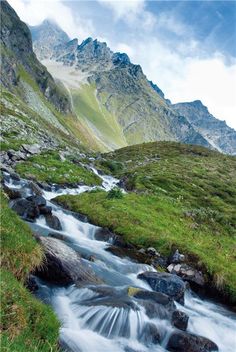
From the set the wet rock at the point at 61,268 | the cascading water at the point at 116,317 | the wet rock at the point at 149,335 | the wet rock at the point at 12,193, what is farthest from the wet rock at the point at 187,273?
the wet rock at the point at 12,193

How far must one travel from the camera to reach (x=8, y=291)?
11547 mm

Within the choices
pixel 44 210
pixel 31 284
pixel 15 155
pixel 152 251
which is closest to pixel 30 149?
pixel 15 155

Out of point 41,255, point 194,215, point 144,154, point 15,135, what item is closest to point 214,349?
point 41,255

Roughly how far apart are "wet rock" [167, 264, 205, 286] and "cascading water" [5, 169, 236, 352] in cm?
152

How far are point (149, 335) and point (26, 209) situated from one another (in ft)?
44.8

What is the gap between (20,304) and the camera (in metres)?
11.6

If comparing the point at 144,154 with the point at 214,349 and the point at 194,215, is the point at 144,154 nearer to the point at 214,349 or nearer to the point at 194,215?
the point at 194,215

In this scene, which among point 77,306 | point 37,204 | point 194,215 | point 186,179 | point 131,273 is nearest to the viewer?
point 77,306

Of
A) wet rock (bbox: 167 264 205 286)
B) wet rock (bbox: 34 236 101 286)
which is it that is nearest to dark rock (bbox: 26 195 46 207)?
wet rock (bbox: 167 264 205 286)

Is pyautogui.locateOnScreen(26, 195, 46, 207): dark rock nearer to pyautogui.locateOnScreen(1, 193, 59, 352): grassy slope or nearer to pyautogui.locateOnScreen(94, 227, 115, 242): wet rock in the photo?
pyautogui.locateOnScreen(94, 227, 115, 242): wet rock

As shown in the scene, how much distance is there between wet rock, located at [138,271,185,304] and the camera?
70.9ft

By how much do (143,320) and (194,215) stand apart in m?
24.7

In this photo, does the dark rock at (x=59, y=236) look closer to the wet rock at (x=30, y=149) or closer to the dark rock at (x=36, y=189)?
the dark rock at (x=36, y=189)

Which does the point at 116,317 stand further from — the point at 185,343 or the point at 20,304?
the point at 20,304
